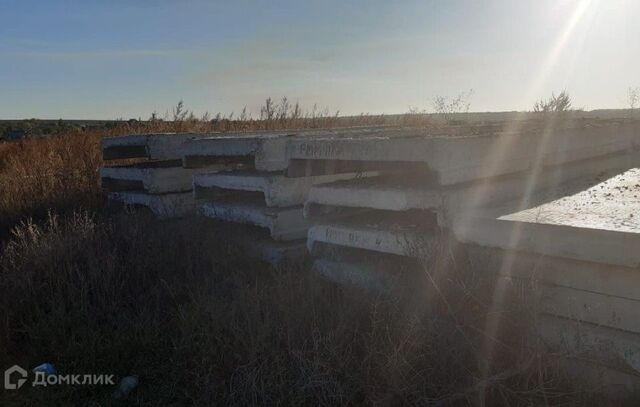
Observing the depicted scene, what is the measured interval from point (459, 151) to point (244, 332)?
1.42 m

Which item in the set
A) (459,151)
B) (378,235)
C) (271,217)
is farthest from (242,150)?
(459,151)

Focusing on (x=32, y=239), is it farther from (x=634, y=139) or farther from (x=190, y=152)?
(x=634, y=139)

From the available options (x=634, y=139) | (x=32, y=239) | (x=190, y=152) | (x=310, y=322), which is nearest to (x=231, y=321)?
(x=310, y=322)

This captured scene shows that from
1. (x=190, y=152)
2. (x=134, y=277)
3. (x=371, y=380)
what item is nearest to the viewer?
(x=371, y=380)

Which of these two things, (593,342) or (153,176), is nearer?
(593,342)

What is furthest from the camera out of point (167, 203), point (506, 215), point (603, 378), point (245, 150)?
point (167, 203)

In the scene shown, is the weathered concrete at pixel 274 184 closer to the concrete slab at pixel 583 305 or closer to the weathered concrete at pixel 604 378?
the concrete slab at pixel 583 305

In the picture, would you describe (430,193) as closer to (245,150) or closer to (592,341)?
(592,341)

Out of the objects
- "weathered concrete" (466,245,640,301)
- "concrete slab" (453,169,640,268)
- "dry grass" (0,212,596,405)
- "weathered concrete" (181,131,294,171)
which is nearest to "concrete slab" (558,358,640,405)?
"dry grass" (0,212,596,405)

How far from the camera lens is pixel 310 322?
2.53 metres

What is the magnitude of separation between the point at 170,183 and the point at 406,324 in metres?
3.19

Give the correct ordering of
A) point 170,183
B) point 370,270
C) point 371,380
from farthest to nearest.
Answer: point 170,183 → point 370,270 → point 371,380

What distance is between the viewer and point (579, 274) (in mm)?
2215

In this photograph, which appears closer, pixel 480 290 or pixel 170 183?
pixel 480 290
